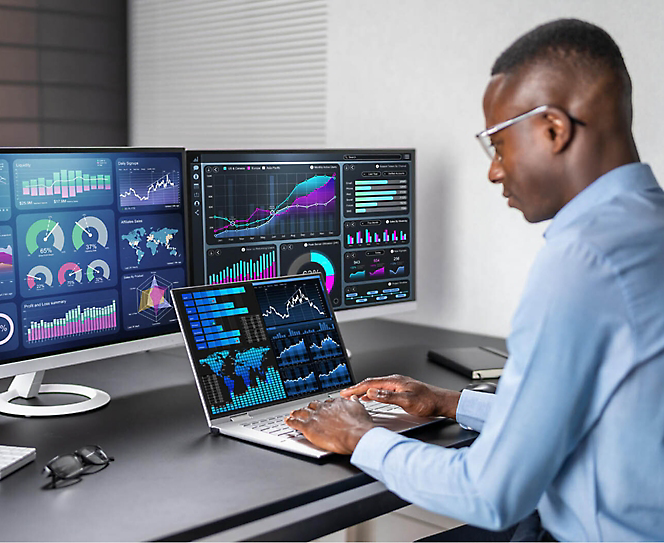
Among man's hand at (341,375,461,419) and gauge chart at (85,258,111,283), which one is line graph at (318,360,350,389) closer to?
man's hand at (341,375,461,419)

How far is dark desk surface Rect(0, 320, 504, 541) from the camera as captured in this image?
1167 mm

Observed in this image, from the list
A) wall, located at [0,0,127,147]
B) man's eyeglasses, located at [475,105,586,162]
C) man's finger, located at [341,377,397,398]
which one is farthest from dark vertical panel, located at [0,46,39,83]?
man's eyeglasses, located at [475,105,586,162]

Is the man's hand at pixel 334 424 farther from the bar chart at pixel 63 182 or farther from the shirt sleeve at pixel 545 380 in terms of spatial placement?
the bar chart at pixel 63 182

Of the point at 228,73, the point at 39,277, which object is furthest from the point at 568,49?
the point at 228,73

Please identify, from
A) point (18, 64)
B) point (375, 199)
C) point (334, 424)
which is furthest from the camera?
point (18, 64)

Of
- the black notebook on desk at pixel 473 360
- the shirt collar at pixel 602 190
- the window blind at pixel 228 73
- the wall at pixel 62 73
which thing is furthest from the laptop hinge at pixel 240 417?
the wall at pixel 62 73

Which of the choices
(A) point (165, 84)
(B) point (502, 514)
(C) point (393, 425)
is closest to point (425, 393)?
(C) point (393, 425)

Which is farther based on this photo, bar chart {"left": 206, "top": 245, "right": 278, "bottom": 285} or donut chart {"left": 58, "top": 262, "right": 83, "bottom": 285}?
bar chart {"left": 206, "top": 245, "right": 278, "bottom": 285}

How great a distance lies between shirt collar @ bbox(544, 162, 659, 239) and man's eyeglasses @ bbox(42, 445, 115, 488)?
0.84 metres

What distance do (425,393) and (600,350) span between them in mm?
601

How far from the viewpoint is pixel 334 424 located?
4.63ft

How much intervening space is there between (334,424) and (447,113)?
4.54 feet

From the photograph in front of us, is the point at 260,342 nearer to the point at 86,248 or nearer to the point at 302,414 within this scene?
the point at 302,414

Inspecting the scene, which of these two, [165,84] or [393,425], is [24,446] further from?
[165,84]
